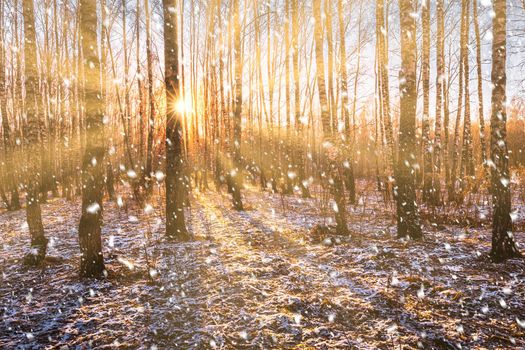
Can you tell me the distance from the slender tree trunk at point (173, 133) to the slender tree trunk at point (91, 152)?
1.70 m

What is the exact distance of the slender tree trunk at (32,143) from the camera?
5387mm

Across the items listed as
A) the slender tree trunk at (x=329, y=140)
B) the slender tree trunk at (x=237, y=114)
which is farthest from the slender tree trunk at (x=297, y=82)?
the slender tree trunk at (x=329, y=140)

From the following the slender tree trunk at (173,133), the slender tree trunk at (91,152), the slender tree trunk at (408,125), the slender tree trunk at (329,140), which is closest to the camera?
the slender tree trunk at (91,152)

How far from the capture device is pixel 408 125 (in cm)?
591

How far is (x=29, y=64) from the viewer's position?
18.5ft

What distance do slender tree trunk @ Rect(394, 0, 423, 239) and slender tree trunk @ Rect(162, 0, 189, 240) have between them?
14.5 ft

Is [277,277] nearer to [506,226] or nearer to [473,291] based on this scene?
[473,291]

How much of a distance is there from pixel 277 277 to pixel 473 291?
8.14ft

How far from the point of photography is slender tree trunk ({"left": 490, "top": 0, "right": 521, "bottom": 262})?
14.9ft

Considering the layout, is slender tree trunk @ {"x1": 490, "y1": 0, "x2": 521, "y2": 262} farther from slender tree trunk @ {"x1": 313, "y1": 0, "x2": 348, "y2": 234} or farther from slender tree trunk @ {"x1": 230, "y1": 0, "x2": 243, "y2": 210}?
slender tree trunk @ {"x1": 230, "y1": 0, "x2": 243, "y2": 210}

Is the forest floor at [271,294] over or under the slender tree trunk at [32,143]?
under

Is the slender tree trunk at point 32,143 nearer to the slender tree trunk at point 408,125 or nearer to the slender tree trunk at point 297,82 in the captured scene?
the slender tree trunk at point 408,125

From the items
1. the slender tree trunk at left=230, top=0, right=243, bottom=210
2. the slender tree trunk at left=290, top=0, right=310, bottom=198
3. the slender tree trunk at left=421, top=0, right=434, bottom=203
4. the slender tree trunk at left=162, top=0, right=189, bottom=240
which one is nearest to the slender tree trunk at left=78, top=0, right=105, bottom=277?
the slender tree trunk at left=162, top=0, right=189, bottom=240

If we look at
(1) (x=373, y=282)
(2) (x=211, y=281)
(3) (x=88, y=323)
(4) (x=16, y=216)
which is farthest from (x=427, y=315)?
(4) (x=16, y=216)
